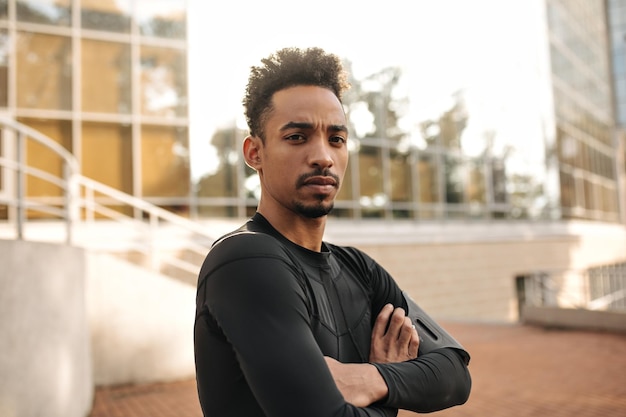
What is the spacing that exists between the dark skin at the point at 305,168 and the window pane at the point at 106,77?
10.8 m

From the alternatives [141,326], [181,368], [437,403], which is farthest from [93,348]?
[437,403]

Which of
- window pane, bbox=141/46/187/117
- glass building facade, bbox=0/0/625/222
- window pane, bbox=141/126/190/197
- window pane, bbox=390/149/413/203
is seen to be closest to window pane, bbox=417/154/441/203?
glass building facade, bbox=0/0/625/222

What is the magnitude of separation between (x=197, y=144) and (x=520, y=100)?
14.2 m

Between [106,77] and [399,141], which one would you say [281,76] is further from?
[399,141]

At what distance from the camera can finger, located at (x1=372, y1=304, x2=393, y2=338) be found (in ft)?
5.97

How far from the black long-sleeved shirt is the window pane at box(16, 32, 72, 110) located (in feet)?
35.5

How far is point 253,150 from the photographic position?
5.74 ft

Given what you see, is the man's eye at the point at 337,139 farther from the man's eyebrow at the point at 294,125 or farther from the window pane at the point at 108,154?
the window pane at the point at 108,154

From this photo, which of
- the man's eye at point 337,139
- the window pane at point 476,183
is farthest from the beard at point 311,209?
the window pane at point 476,183

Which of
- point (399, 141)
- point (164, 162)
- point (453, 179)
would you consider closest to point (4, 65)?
point (164, 162)

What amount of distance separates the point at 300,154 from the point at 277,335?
1.80 feet

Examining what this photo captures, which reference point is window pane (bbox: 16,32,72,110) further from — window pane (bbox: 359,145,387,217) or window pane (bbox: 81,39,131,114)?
window pane (bbox: 359,145,387,217)

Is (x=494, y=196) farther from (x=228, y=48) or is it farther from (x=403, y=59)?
(x=228, y=48)

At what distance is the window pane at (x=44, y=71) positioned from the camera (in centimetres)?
1086
